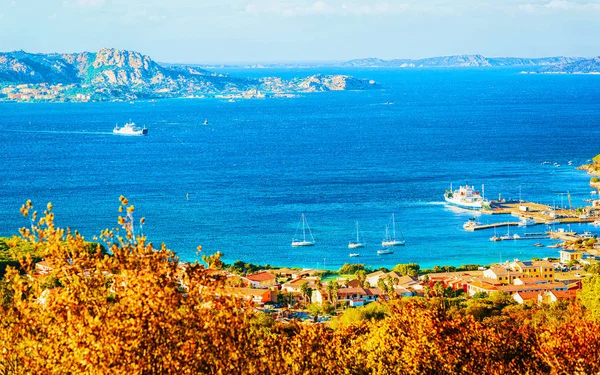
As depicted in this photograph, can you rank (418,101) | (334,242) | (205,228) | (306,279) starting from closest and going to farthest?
(306,279) → (334,242) → (205,228) → (418,101)

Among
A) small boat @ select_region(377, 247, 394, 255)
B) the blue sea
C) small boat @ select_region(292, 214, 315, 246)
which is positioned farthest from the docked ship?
small boat @ select_region(377, 247, 394, 255)

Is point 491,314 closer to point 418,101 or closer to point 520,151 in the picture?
point 520,151

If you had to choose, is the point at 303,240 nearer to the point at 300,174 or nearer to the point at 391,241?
the point at 391,241

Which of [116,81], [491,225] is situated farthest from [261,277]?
[116,81]

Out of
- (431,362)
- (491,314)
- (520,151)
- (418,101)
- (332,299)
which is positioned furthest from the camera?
(418,101)

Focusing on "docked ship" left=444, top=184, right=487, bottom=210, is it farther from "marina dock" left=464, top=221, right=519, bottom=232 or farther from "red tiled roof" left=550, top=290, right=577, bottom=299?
"red tiled roof" left=550, top=290, right=577, bottom=299

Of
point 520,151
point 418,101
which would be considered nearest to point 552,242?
point 520,151
